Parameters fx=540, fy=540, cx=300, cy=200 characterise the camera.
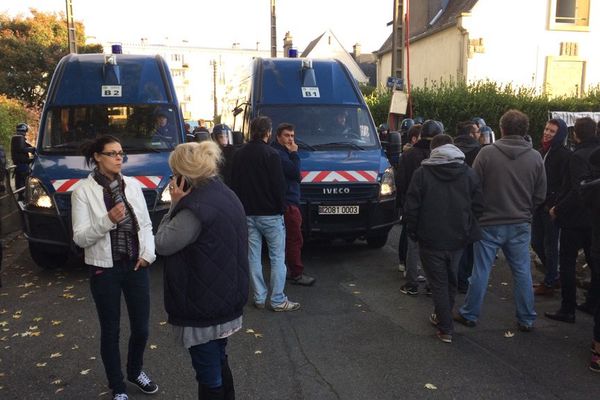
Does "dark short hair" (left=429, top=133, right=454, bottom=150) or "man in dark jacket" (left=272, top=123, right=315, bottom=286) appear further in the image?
"man in dark jacket" (left=272, top=123, right=315, bottom=286)

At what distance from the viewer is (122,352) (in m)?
4.56

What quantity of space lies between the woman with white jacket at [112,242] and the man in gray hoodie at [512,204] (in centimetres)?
297

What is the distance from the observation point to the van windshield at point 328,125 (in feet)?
25.5

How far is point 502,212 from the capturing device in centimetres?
479

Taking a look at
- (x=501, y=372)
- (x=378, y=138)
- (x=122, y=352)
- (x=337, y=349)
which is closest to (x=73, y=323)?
(x=122, y=352)

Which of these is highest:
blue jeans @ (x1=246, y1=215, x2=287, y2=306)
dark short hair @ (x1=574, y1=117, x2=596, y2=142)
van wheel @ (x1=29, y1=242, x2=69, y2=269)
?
dark short hair @ (x1=574, y1=117, x2=596, y2=142)

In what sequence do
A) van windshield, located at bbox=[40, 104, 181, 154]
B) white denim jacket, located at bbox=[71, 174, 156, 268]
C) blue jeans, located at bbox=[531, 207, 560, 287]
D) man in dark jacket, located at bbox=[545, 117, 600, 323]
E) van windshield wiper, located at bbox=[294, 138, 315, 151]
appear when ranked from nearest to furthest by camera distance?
white denim jacket, located at bbox=[71, 174, 156, 268] < man in dark jacket, located at bbox=[545, 117, 600, 323] < blue jeans, located at bbox=[531, 207, 560, 287] < van windshield, located at bbox=[40, 104, 181, 154] < van windshield wiper, located at bbox=[294, 138, 315, 151]

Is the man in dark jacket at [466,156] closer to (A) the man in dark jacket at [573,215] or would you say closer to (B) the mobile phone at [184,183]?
(A) the man in dark jacket at [573,215]

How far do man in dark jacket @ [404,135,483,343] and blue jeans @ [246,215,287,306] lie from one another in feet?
4.75

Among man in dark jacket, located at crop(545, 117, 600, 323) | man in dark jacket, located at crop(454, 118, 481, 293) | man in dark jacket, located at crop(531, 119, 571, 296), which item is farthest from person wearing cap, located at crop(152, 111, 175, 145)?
man in dark jacket, located at crop(545, 117, 600, 323)

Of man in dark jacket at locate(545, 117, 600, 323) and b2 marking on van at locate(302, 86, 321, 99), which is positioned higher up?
b2 marking on van at locate(302, 86, 321, 99)

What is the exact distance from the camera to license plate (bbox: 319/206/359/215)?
715 centimetres

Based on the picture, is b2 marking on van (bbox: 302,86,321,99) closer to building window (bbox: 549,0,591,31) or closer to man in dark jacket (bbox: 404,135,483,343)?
man in dark jacket (bbox: 404,135,483,343)

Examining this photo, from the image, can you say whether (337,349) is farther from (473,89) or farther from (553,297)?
(473,89)
